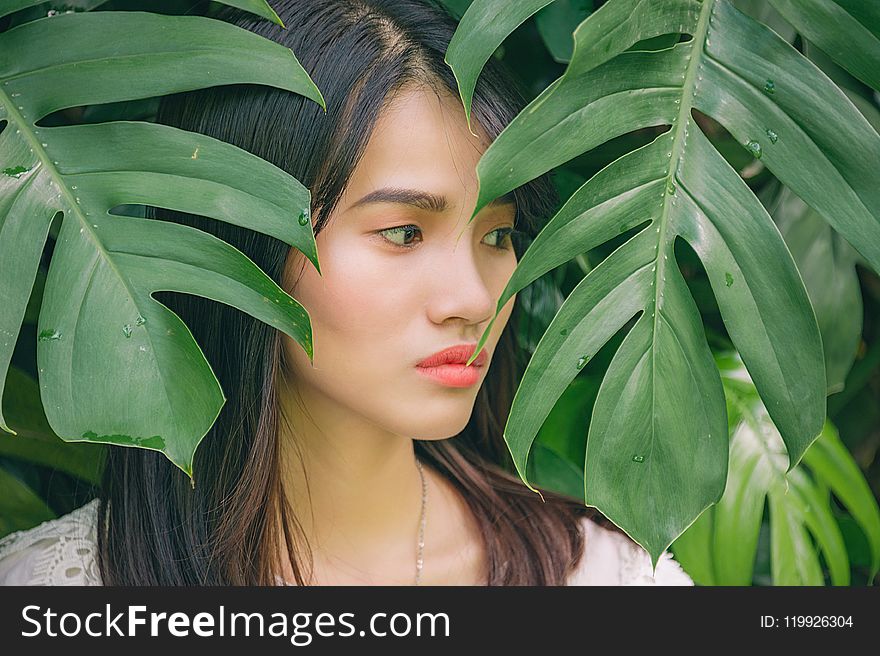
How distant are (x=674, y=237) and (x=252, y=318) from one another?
48 cm

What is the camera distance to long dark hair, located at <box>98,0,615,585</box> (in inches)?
36.9

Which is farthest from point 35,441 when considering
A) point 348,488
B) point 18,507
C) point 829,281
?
point 829,281

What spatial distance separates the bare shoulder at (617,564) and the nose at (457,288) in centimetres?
56

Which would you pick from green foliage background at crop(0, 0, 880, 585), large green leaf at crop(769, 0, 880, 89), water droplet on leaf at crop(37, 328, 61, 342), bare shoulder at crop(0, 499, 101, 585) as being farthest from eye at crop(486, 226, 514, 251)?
bare shoulder at crop(0, 499, 101, 585)

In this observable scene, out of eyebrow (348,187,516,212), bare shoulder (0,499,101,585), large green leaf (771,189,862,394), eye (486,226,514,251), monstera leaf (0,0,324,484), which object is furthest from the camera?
large green leaf (771,189,862,394)

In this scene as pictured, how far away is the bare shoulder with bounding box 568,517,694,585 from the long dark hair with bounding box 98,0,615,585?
0.22 feet

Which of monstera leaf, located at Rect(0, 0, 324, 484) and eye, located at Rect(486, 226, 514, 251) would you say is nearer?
monstera leaf, located at Rect(0, 0, 324, 484)

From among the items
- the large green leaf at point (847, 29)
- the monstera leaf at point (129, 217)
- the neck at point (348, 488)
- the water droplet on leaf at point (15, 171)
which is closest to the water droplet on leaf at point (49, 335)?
the monstera leaf at point (129, 217)

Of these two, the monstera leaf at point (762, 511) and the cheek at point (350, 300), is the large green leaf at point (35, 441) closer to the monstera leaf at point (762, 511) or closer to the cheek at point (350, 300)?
the cheek at point (350, 300)

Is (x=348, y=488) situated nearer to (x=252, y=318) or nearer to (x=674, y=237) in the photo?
(x=252, y=318)

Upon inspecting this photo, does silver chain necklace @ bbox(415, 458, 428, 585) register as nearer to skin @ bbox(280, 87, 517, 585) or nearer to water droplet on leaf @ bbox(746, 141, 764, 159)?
skin @ bbox(280, 87, 517, 585)

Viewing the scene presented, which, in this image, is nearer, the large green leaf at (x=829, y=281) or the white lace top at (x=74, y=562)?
the white lace top at (x=74, y=562)

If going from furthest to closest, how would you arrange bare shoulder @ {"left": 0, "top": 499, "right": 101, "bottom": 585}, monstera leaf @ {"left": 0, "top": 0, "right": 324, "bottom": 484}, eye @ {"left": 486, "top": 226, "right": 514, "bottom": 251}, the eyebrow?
bare shoulder @ {"left": 0, "top": 499, "right": 101, "bottom": 585} → eye @ {"left": 486, "top": 226, "right": 514, "bottom": 251} → the eyebrow → monstera leaf @ {"left": 0, "top": 0, "right": 324, "bottom": 484}

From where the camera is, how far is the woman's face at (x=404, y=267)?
36.9 inches
